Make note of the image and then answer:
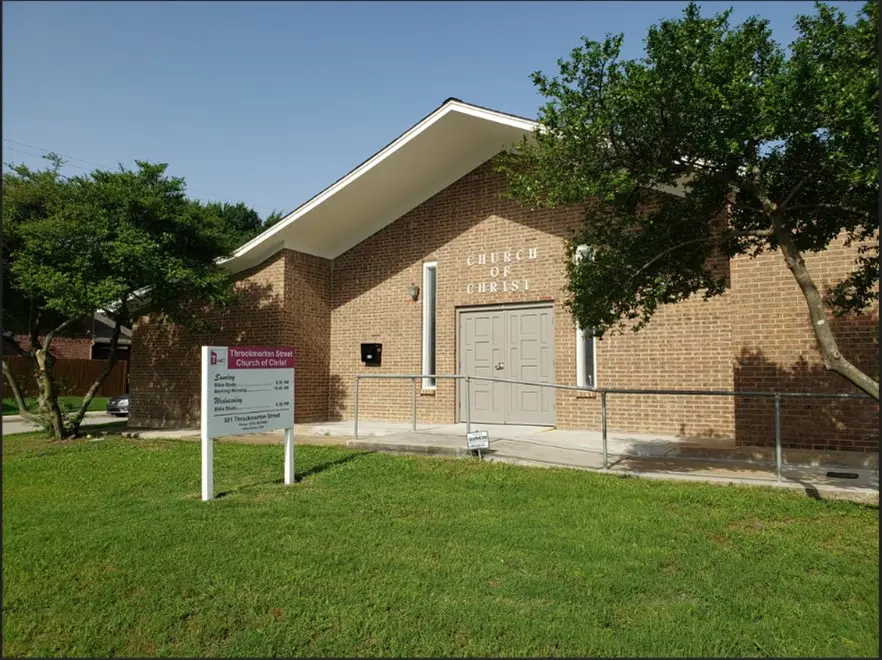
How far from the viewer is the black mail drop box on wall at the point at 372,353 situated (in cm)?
1361

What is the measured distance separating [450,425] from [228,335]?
5199mm

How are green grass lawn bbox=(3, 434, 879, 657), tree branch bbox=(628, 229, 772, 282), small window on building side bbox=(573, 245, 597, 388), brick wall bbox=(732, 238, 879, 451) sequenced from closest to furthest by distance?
green grass lawn bbox=(3, 434, 879, 657) → tree branch bbox=(628, 229, 772, 282) → brick wall bbox=(732, 238, 879, 451) → small window on building side bbox=(573, 245, 597, 388)

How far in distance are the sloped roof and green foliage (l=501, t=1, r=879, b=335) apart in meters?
4.69

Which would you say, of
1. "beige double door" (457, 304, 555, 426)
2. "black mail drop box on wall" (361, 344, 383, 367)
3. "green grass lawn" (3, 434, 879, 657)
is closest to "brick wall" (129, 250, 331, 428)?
"black mail drop box on wall" (361, 344, 383, 367)

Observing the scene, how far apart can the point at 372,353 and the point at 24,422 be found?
731 cm

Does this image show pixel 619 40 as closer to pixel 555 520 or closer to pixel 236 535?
pixel 555 520

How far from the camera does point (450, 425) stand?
40.3 feet

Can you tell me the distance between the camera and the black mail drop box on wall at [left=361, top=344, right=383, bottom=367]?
44.7 ft

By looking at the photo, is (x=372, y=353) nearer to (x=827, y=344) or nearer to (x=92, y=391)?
(x=92, y=391)

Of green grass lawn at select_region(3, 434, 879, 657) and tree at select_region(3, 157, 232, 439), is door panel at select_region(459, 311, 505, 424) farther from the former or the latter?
green grass lawn at select_region(3, 434, 879, 657)

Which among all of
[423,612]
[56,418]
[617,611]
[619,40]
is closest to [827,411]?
[619,40]

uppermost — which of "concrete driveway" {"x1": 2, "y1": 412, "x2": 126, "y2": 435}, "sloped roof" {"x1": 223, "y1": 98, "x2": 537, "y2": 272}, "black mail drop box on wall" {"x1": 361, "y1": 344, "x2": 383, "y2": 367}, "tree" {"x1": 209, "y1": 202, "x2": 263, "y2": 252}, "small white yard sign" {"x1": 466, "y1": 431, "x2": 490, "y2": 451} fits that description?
"tree" {"x1": 209, "y1": 202, "x2": 263, "y2": 252}

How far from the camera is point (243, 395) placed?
23.3 feet

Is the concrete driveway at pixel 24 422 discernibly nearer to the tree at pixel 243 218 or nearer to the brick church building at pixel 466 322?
the brick church building at pixel 466 322
